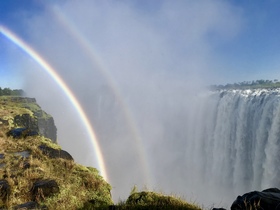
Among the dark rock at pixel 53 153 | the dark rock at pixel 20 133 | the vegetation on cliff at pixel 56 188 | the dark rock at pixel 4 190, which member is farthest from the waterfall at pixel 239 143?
the dark rock at pixel 4 190

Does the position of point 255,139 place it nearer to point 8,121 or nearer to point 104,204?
point 8,121

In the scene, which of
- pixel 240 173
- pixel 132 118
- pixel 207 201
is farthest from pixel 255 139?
pixel 132 118

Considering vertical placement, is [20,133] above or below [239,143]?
below

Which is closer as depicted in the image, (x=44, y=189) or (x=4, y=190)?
(x=4, y=190)

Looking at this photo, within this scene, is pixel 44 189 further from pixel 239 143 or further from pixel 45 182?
pixel 239 143

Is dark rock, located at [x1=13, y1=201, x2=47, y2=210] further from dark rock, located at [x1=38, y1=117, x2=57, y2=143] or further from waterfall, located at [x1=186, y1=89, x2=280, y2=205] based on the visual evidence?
waterfall, located at [x1=186, y1=89, x2=280, y2=205]

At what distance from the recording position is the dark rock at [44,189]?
5.81 meters

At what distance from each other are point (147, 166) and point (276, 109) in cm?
6056

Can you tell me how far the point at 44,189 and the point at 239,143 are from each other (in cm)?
4062

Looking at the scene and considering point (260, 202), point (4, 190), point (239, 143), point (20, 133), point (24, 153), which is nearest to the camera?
point (260, 202)

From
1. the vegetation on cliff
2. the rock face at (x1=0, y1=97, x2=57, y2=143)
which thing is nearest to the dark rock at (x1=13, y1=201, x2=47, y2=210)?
the vegetation on cliff

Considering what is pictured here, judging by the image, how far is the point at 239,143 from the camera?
41625mm

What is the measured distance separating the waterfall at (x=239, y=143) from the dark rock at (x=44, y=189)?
3198cm

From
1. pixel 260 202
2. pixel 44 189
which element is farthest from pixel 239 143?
pixel 44 189
